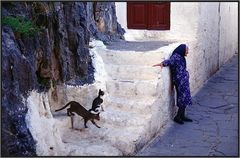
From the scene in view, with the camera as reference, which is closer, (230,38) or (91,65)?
(91,65)

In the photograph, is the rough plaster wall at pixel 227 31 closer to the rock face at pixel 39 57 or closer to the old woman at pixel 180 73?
the rock face at pixel 39 57

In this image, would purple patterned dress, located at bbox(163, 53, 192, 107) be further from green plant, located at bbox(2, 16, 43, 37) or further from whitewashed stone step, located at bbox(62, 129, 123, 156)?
green plant, located at bbox(2, 16, 43, 37)

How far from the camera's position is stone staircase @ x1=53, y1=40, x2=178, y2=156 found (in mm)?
6664

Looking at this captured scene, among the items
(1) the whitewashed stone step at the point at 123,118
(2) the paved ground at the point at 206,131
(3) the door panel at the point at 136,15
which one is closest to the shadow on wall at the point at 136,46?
(3) the door panel at the point at 136,15

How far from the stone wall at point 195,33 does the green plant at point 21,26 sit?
15.4 ft

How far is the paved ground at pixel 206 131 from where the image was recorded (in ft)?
23.5

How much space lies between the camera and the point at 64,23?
24.4 ft

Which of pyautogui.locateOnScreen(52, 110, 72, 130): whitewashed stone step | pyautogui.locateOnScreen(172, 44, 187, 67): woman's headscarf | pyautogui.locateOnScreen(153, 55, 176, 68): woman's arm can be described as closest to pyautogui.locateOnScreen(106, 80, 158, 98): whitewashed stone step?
pyautogui.locateOnScreen(153, 55, 176, 68): woman's arm

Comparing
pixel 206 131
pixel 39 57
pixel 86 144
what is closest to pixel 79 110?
pixel 86 144

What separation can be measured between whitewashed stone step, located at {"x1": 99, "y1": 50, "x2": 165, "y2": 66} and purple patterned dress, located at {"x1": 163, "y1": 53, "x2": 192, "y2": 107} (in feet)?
0.78

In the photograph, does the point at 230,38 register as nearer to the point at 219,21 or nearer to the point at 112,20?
the point at 219,21

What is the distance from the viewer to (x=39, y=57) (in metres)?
6.49

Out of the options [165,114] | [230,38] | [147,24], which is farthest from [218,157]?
[230,38]

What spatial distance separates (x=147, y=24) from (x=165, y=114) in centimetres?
356
